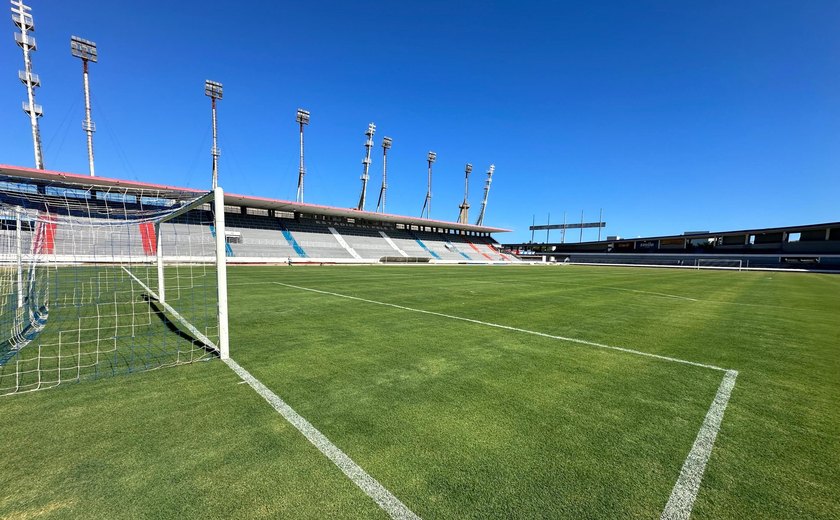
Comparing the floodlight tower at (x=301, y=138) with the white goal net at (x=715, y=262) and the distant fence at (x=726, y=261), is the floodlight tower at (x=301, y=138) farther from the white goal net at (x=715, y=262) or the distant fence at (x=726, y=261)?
the white goal net at (x=715, y=262)

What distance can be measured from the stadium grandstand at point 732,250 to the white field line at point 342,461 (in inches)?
2411

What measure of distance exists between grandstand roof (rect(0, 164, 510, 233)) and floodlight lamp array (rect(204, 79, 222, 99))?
11728 mm

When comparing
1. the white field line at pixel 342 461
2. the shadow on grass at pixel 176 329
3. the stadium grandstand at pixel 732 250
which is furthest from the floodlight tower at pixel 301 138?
the stadium grandstand at pixel 732 250

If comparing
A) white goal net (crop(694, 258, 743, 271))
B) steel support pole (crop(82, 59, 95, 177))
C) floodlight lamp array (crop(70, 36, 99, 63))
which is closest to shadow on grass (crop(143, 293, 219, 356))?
steel support pole (crop(82, 59, 95, 177))

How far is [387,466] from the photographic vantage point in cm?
243

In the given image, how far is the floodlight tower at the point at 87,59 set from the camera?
29.8 meters

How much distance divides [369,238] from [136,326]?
43823 millimetres

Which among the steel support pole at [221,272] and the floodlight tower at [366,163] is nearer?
the steel support pole at [221,272]

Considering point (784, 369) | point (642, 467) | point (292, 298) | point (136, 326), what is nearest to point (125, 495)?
point (642, 467)

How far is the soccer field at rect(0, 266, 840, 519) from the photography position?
2.11 metres

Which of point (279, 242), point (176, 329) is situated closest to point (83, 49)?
point (279, 242)

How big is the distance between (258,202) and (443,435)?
4072cm

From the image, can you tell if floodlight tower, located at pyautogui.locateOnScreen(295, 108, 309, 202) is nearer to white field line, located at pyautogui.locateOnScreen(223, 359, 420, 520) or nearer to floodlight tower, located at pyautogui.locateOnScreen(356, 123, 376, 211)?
floodlight tower, located at pyautogui.locateOnScreen(356, 123, 376, 211)

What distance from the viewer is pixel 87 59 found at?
3033 centimetres
